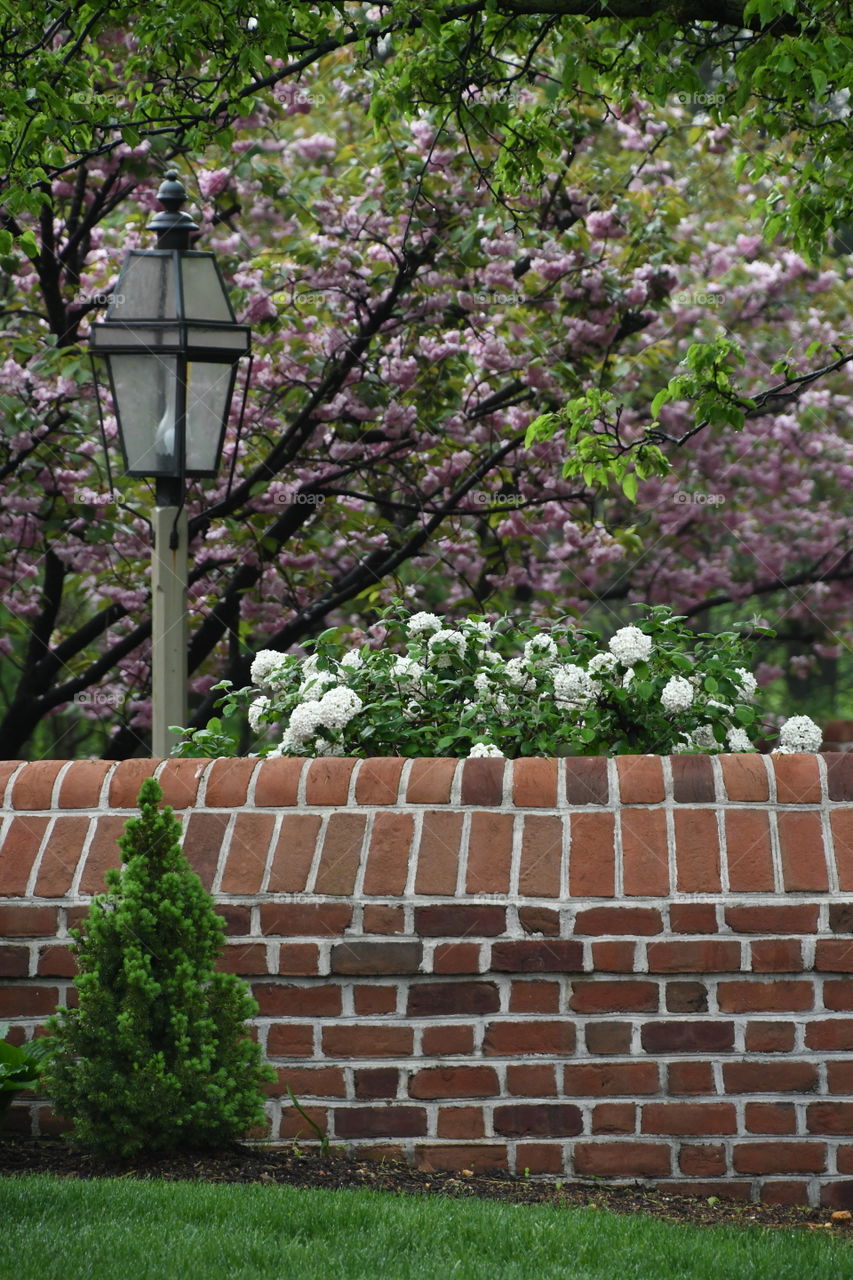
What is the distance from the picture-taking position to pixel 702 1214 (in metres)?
3.14

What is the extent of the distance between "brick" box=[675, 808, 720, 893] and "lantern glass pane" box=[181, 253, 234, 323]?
9.82 ft

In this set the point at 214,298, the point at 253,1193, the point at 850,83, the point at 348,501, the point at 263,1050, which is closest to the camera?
the point at 253,1193

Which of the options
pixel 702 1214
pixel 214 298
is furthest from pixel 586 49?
pixel 702 1214

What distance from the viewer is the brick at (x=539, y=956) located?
10.8ft

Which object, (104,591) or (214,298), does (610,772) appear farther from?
(104,591)

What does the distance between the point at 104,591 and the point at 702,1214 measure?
6318mm

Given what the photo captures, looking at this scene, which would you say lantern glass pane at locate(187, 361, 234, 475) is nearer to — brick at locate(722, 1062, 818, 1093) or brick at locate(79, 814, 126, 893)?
brick at locate(79, 814, 126, 893)

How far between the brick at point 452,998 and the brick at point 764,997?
1.80 ft

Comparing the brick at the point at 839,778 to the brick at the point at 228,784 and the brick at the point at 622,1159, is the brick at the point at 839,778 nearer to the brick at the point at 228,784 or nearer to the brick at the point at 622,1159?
the brick at the point at 622,1159

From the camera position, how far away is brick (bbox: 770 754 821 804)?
3377 mm

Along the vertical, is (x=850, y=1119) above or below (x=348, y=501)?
below

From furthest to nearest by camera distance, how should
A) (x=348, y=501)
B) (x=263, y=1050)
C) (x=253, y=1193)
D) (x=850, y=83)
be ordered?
(x=348, y=501)
(x=850, y=83)
(x=263, y=1050)
(x=253, y=1193)

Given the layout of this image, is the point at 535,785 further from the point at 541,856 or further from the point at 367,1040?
the point at 367,1040

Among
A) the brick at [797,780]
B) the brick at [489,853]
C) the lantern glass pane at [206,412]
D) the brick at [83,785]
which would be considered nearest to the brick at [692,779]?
the brick at [797,780]
